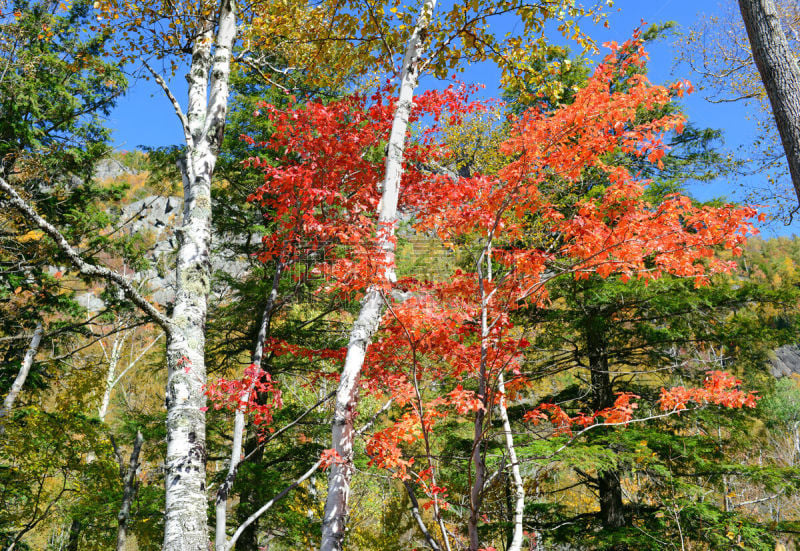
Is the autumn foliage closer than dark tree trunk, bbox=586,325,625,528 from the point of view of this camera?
Yes

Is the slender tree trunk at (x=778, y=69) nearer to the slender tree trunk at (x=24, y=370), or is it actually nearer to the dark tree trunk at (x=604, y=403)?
the dark tree trunk at (x=604, y=403)

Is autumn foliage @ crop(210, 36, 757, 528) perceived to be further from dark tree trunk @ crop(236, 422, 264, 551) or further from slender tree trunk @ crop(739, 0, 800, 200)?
dark tree trunk @ crop(236, 422, 264, 551)

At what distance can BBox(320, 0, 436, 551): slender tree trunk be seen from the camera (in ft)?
11.4

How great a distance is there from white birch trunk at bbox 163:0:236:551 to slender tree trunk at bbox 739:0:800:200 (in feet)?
16.4

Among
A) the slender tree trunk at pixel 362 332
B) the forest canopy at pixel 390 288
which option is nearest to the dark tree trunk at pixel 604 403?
the forest canopy at pixel 390 288

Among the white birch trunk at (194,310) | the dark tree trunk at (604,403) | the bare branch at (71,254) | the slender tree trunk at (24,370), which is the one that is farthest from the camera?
the slender tree trunk at (24,370)

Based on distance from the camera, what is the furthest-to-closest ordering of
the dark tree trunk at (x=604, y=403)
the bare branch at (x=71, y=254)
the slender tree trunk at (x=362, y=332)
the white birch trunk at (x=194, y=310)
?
the dark tree trunk at (x=604, y=403) → the slender tree trunk at (x=362, y=332) → the white birch trunk at (x=194, y=310) → the bare branch at (x=71, y=254)

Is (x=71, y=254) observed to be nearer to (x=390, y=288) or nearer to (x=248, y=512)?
(x=390, y=288)

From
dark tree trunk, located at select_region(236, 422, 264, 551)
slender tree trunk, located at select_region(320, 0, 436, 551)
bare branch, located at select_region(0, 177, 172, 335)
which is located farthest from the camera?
dark tree trunk, located at select_region(236, 422, 264, 551)

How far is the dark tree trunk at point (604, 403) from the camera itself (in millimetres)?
7801

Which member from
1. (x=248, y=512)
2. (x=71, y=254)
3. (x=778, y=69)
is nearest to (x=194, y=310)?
(x=71, y=254)

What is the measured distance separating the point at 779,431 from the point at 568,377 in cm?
1961

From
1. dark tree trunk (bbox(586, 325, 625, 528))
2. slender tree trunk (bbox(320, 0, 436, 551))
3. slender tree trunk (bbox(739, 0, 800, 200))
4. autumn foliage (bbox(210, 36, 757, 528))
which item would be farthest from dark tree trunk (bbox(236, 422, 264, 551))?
slender tree trunk (bbox(739, 0, 800, 200))

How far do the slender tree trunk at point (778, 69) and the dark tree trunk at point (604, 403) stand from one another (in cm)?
423
